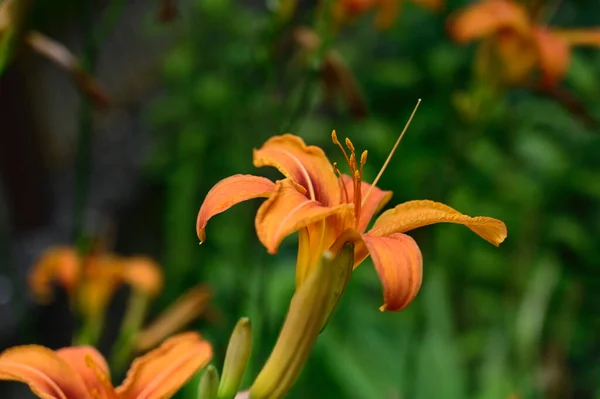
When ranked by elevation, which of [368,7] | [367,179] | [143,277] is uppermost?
[368,7]

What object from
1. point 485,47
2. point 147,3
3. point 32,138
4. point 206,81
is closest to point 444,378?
point 485,47

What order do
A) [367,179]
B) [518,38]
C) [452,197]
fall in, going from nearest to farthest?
[518,38] < [452,197] < [367,179]

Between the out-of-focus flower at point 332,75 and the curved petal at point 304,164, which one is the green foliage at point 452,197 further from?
the curved petal at point 304,164

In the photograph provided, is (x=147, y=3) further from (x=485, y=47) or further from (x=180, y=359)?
(x=180, y=359)

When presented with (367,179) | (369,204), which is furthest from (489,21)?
(367,179)

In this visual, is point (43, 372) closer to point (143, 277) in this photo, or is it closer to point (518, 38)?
point (143, 277)

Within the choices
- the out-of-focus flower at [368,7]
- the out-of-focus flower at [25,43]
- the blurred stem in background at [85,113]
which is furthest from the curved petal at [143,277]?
the out-of-focus flower at [368,7]

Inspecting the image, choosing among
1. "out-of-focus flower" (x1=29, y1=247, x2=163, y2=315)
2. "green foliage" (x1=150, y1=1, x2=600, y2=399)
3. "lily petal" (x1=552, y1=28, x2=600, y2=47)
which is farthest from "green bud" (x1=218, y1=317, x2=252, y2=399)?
"green foliage" (x1=150, y1=1, x2=600, y2=399)
